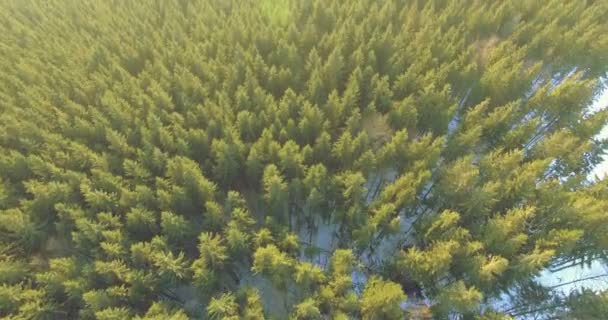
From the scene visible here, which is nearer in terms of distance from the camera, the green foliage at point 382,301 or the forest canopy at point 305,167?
the green foliage at point 382,301

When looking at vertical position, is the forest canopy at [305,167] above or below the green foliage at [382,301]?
above

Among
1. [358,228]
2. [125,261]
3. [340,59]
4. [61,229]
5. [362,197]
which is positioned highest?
[340,59]

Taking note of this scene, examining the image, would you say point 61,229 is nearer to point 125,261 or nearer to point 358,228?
point 125,261

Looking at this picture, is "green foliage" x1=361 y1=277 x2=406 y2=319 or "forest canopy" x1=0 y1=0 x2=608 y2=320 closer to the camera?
"green foliage" x1=361 y1=277 x2=406 y2=319

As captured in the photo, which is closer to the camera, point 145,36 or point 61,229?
point 61,229

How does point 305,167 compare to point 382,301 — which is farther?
point 305,167

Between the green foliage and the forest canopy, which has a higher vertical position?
the forest canopy

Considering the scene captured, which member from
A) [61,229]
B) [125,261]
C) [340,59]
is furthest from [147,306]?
[340,59]

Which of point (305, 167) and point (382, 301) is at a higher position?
point (305, 167)
